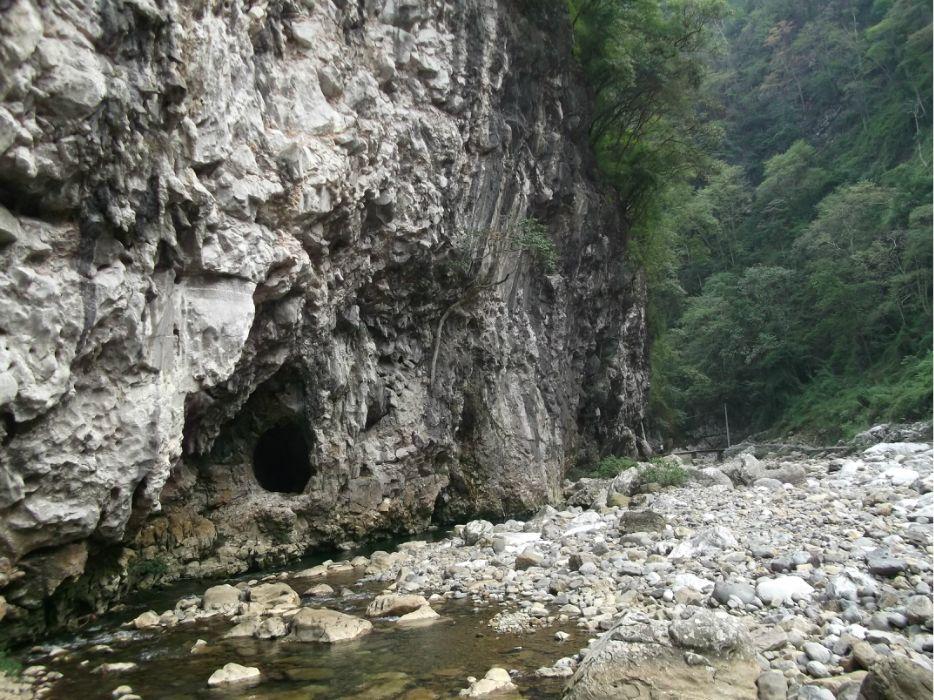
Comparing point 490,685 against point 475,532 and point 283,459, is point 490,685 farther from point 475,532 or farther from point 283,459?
point 283,459

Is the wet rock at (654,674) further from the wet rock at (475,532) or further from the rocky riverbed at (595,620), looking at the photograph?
the wet rock at (475,532)

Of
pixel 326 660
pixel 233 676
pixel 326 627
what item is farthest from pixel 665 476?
pixel 233 676

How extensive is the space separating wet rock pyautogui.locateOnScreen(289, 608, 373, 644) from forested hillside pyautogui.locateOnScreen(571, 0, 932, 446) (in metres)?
18.7

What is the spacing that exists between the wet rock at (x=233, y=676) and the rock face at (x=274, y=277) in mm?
2412

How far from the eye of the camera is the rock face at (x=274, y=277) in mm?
6422


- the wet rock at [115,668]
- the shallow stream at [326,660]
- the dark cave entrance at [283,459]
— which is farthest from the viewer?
the dark cave entrance at [283,459]

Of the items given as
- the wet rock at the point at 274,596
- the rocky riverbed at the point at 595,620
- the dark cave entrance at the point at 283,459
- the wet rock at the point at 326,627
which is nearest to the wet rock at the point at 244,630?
the rocky riverbed at the point at 595,620

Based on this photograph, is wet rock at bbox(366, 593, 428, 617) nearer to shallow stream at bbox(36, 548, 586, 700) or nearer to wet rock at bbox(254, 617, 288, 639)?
shallow stream at bbox(36, 548, 586, 700)

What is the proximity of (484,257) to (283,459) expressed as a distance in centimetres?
690

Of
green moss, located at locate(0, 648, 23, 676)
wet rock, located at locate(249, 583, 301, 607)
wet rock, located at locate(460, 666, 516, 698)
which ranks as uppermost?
green moss, located at locate(0, 648, 23, 676)

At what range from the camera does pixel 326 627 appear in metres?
6.95

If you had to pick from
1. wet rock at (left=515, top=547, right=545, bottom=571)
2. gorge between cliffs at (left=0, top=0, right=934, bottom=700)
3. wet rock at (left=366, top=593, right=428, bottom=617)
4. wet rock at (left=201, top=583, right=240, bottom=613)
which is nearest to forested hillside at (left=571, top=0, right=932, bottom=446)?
gorge between cliffs at (left=0, top=0, right=934, bottom=700)

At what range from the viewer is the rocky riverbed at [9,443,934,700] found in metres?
4.81

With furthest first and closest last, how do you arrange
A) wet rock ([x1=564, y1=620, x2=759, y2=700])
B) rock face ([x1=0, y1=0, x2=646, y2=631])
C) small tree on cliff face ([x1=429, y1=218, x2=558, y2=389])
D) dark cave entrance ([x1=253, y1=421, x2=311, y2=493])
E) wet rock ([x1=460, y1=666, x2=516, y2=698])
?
small tree on cliff face ([x1=429, y1=218, x2=558, y2=389])
dark cave entrance ([x1=253, y1=421, x2=311, y2=493])
rock face ([x1=0, y1=0, x2=646, y2=631])
wet rock ([x1=460, y1=666, x2=516, y2=698])
wet rock ([x1=564, y1=620, x2=759, y2=700])
